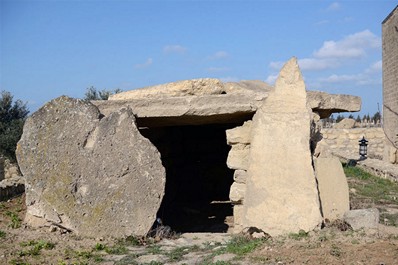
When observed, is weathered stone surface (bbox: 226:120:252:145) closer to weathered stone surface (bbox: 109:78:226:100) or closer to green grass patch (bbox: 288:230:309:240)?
weathered stone surface (bbox: 109:78:226:100)

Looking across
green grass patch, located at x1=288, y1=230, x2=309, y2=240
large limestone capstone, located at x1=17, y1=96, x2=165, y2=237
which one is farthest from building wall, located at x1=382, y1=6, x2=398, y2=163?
large limestone capstone, located at x1=17, y1=96, x2=165, y2=237

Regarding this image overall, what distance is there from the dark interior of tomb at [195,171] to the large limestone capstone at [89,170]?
238 centimetres

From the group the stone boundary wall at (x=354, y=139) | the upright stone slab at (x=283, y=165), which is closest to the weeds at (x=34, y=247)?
the upright stone slab at (x=283, y=165)

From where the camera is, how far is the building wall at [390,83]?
1539 centimetres

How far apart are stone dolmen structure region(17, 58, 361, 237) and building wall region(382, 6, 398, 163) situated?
9.71 m

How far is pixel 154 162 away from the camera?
5.79 m

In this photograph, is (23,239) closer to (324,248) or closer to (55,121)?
(55,121)

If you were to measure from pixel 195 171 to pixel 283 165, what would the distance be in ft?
15.2

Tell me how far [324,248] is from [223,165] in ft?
18.9

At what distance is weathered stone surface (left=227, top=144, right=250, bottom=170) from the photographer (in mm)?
6246

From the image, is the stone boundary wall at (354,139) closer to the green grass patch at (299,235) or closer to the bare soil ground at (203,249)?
the bare soil ground at (203,249)

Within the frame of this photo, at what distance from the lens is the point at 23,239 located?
5.41 meters

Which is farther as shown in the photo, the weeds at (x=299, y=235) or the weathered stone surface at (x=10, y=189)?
the weathered stone surface at (x=10, y=189)

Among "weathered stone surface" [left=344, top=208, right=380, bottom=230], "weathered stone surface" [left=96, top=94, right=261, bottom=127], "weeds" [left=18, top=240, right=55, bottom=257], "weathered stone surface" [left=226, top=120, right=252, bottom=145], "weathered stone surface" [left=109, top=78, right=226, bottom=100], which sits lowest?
"weeds" [left=18, top=240, right=55, bottom=257]
